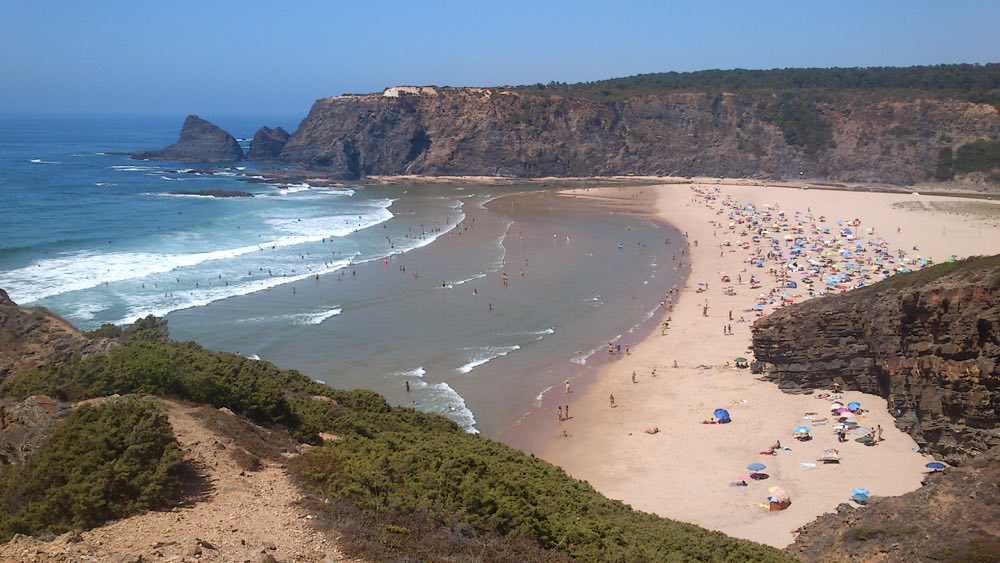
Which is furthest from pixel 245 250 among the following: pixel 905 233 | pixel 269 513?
pixel 905 233

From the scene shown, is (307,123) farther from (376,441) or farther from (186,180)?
(376,441)

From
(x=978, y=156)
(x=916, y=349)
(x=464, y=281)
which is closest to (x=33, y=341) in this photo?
(x=916, y=349)

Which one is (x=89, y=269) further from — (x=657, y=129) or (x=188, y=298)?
(x=657, y=129)

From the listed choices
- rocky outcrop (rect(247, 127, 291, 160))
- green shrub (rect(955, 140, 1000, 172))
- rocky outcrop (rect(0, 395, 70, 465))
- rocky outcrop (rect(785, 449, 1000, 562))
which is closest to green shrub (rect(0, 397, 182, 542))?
rocky outcrop (rect(0, 395, 70, 465))

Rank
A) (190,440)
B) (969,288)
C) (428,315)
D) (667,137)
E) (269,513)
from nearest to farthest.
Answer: (269,513), (190,440), (969,288), (428,315), (667,137)

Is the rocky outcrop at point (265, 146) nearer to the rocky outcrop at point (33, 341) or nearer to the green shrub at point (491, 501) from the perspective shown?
the rocky outcrop at point (33, 341)

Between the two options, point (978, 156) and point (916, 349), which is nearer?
point (916, 349)
